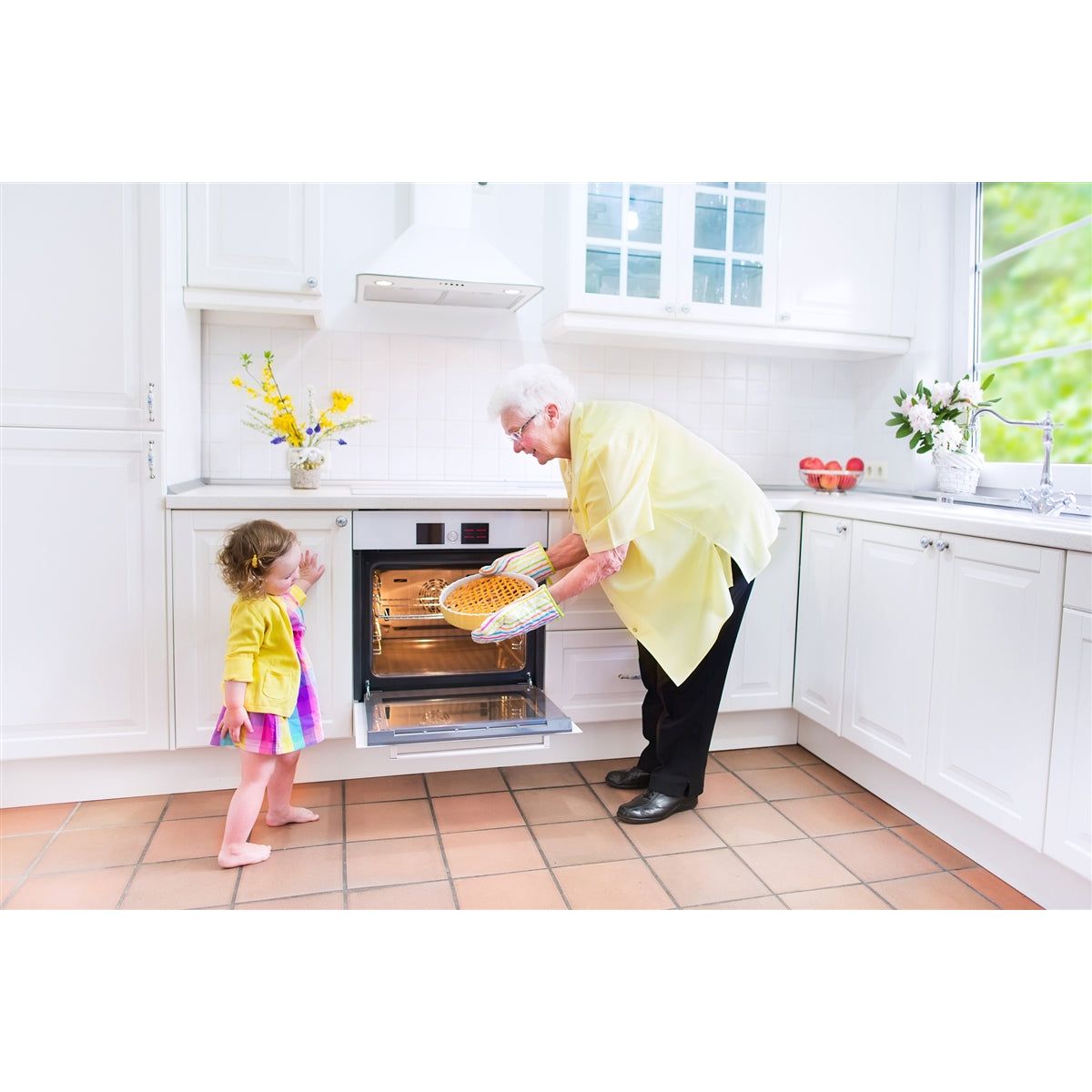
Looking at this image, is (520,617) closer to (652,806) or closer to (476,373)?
(652,806)

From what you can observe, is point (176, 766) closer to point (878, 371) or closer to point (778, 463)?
point (778, 463)

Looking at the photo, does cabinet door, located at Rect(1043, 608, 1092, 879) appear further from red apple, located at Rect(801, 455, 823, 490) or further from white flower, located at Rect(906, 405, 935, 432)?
red apple, located at Rect(801, 455, 823, 490)

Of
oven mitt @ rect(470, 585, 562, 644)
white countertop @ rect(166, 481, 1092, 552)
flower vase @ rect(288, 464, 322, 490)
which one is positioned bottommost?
oven mitt @ rect(470, 585, 562, 644)

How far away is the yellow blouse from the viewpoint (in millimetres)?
2244

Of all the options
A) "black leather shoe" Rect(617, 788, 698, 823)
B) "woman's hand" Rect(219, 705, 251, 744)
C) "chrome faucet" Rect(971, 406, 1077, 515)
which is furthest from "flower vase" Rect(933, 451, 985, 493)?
"woman's hand" Rect(219, 705, 251, 744)

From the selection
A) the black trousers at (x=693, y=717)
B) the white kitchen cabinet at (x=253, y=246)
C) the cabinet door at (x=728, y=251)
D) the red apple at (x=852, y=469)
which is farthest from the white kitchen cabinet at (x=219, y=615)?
the red apple at (x=852, y=469)

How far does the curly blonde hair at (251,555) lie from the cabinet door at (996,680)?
64.8 inches

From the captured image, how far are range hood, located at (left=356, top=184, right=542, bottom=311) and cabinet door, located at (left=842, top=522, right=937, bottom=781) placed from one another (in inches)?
51.1

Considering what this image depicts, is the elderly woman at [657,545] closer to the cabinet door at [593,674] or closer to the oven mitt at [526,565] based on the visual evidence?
the oven mitt at [526,565]

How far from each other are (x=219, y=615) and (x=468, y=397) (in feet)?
3.93

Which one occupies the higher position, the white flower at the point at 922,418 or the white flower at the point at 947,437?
the white flower at the point at 922,418

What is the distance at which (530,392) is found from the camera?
221 cm

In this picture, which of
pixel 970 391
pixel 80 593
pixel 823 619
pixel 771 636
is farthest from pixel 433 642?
pixel 970 391

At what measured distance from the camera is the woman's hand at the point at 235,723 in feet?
6.60
